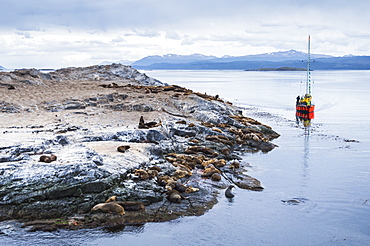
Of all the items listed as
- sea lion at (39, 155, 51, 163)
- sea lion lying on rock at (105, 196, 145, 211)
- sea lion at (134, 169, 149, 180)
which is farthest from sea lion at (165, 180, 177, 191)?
sea lion at (39, 155, 51, 163)

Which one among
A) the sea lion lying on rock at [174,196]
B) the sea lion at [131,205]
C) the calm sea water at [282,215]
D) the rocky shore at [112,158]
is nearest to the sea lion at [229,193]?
the calm sea water at [282,215]

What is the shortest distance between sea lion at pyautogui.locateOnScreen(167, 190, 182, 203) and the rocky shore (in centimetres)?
3

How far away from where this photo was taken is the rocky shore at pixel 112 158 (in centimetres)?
1064

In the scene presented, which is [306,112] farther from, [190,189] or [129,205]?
[129,205]

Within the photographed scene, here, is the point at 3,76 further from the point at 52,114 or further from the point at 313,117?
the point at 313,117

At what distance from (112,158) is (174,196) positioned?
2.62 metres

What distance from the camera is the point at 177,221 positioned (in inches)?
416

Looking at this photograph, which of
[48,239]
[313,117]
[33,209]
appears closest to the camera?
[48,239]

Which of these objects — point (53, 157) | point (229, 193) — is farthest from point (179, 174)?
point (53, 157)

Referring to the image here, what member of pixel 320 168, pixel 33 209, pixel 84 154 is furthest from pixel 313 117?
pixel 33 209

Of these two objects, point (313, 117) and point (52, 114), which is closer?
point (52, 114)

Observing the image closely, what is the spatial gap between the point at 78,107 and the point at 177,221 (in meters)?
13.9

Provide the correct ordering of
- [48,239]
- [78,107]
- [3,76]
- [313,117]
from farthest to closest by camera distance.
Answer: [313,117] < [3,76] < [78,107] < [48,239]

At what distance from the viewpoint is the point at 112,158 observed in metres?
12.7
